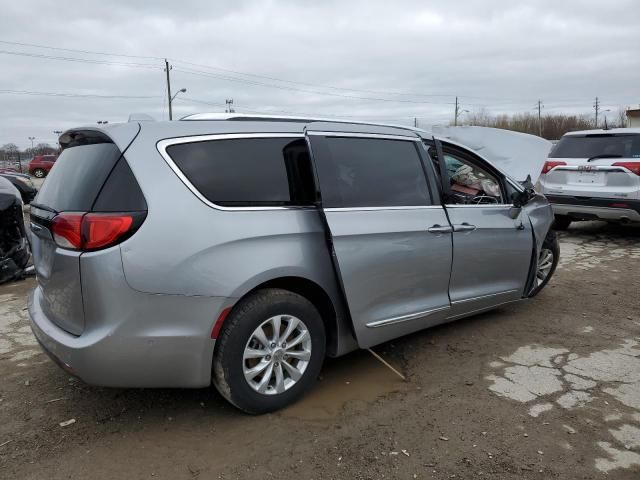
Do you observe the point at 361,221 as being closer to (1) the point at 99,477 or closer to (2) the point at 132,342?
(2) the point at 132,342

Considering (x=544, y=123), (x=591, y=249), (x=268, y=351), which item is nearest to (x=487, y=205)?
(x=268, y=351)

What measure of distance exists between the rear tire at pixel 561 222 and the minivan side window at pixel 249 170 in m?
6.93

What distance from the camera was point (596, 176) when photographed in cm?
806

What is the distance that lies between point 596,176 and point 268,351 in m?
6.95

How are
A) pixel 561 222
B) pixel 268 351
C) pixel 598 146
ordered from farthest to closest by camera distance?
pixel 561 222 → pixel 598 146 → pixel 268 351

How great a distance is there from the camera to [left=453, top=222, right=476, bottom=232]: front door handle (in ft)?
13.1

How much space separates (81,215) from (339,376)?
6.54ft

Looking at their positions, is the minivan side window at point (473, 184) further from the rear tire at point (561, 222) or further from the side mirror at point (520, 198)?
the rear tire at point (561, 222)

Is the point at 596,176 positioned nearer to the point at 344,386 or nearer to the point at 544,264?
A: the point at 544,264

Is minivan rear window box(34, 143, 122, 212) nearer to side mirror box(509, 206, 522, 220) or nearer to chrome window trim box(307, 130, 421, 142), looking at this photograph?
chrome window trim box(307, 130, 421, 142)

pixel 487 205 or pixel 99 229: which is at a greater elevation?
pixel 99 229

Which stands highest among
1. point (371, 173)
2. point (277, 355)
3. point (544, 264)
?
point (371, 173)

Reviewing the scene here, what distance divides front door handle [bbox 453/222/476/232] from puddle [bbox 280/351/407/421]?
1.11m

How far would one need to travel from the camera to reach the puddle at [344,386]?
126 inches
